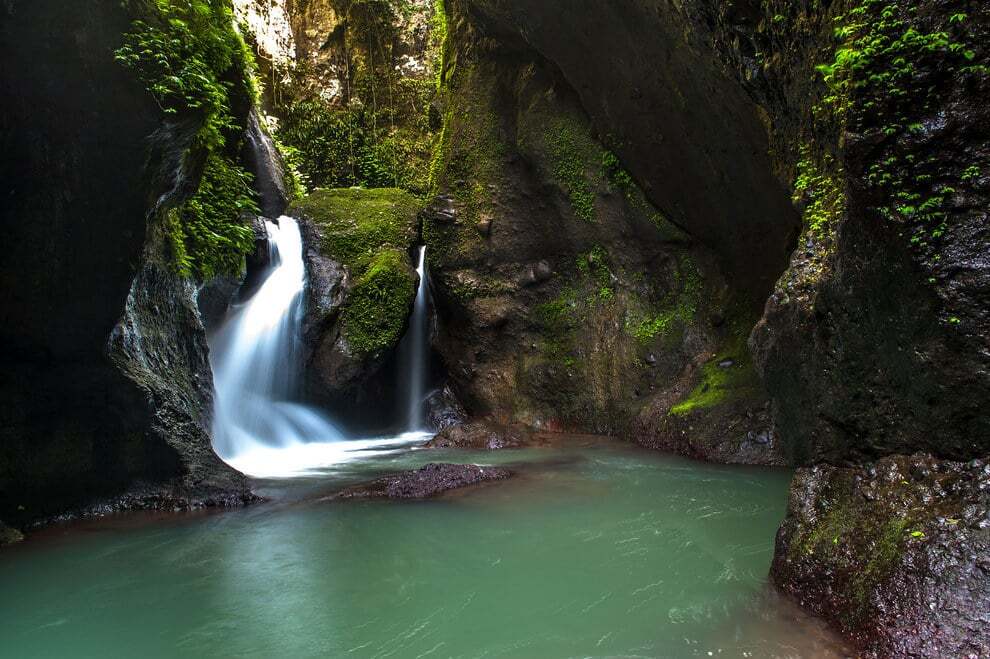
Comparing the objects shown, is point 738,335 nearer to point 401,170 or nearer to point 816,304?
point 816,304

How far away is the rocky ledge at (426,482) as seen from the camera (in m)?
6.38

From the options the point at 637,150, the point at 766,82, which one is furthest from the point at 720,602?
the point at 637,150

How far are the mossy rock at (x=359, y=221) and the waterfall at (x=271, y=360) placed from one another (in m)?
0.70

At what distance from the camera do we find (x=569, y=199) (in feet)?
37.9

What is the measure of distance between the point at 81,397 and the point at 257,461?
3.32m

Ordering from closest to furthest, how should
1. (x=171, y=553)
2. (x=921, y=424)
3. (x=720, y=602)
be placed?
(x=921, y=424), (x=720, y=602), (x=171, y=553)

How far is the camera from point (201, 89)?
18.3 ft

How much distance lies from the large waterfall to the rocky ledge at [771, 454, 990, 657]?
7.52 m

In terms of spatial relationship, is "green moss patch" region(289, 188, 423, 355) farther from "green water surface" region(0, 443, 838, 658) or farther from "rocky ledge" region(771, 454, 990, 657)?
"rocky ledge" region(771, 454, 990, 657)

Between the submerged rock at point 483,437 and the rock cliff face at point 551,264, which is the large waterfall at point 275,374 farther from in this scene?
the rock cliff face at point 551,264

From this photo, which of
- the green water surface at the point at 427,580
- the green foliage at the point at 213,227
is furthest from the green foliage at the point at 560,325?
the green foliage at the point at 213,227

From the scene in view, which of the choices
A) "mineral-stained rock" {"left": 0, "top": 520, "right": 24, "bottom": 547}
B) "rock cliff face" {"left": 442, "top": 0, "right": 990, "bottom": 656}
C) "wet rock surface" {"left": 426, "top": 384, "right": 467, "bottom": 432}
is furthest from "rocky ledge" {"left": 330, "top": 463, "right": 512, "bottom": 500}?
"wet rock surface" {"left": 426, "top": 384, "right": 467, "bottom": 432}

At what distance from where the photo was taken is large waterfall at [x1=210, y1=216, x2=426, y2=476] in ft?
33.8

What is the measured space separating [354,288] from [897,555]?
393 inches
